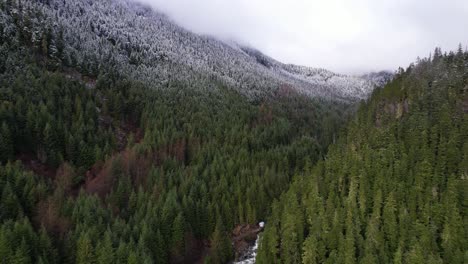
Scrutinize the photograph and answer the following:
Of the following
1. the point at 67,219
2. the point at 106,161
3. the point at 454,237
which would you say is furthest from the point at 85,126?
the point at 454,237

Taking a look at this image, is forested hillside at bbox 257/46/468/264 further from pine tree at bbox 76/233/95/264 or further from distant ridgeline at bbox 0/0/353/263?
pine tree at bbox 76/233/95/264

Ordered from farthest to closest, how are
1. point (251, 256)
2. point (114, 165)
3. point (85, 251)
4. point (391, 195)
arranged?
point (114, 165), point (251, 256), point (391, 195), point (85, 251)

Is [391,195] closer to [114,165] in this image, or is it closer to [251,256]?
[251,256]

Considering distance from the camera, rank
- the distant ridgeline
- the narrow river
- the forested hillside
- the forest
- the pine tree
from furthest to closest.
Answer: the narrow river
the distant ridgeline
the forest
the forested hillside
the pine tree

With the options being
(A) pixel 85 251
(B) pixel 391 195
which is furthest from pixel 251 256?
(A) pixel 85 251

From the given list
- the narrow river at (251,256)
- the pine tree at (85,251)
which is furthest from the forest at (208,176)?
the narrow river at (251,256)

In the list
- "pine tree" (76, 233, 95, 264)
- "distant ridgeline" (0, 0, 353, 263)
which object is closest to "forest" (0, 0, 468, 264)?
"pine tree" (76, 233, 95, 264)
